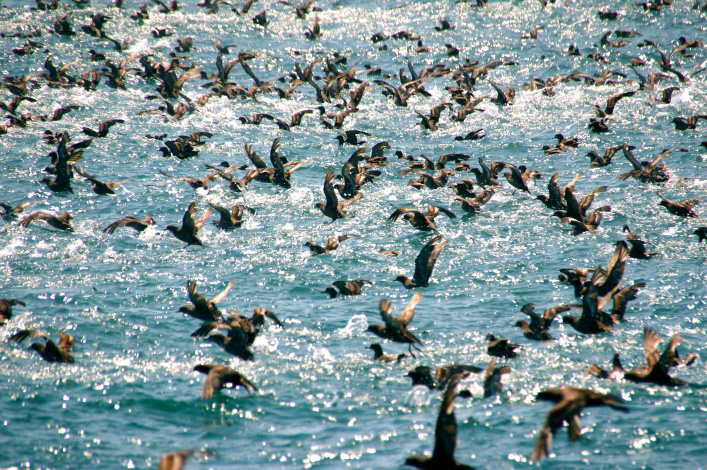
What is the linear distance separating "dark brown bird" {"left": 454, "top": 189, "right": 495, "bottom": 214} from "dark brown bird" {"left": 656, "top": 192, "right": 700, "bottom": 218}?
4.46 meters

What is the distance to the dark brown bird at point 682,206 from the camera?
650 inches

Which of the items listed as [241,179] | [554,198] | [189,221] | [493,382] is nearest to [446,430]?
[493,382]

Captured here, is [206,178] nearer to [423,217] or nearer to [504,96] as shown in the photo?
[423,217]

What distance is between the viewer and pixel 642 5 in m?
37.8

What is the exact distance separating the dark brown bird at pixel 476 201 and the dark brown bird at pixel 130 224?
857cm

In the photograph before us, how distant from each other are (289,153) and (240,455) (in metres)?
15.8

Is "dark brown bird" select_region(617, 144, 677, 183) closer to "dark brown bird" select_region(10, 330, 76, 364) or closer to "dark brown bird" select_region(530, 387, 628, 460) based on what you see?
"dark brown bird" select_region(530, 387, 628, 460)

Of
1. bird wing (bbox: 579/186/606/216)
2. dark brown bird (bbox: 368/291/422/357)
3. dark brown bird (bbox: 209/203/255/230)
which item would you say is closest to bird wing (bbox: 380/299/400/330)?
dark brown bird (bbox: 368/291/422/357)

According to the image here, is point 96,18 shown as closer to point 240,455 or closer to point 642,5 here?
point 642,5

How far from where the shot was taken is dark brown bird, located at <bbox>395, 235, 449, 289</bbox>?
13.8m

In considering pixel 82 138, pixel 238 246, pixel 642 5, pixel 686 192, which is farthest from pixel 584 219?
pixel 642 5

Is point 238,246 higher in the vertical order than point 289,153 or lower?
lower

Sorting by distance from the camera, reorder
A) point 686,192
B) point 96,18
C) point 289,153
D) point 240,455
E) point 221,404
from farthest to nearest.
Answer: point 96,18 → point 289,153 → point 686,192 → point 221,404 → point 240,455

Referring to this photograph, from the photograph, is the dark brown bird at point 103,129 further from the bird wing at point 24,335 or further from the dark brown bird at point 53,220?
the bird wing at point 24,335
